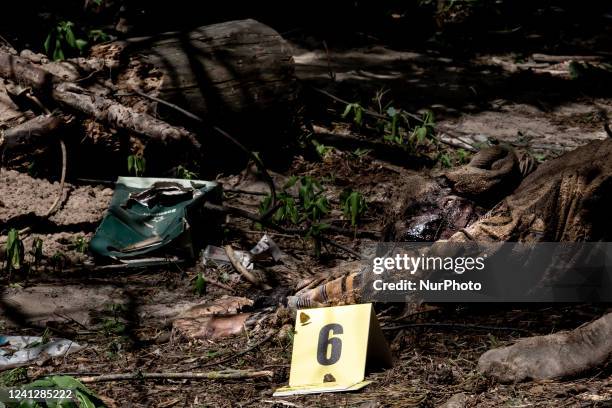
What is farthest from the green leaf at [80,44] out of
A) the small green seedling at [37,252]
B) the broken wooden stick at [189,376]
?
the broken wooden stick at [189,376]

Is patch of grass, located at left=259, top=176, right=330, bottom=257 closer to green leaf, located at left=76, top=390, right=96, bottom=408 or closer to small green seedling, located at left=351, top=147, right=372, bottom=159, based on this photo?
small green seedling, located at left=351, top=147, right=372, bottom=159

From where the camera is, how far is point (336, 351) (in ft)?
12.2

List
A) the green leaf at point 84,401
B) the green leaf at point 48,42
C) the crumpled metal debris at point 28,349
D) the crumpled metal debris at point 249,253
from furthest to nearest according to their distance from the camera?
the green leaf at point 48,42 → the crumpled metal debris at point 249,253 → the crumpled metal debris at point 28,349 → the green leaf at point 84,401

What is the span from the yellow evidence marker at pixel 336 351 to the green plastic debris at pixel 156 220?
1774 millimetres

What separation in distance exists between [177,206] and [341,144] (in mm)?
2044

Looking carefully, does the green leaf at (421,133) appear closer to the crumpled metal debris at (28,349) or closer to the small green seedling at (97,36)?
the small green seedling at (97,36)

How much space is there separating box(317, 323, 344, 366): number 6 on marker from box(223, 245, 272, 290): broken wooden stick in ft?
4.33

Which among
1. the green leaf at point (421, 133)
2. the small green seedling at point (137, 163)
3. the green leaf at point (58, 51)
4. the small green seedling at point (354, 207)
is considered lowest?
the small green seedling at point (354, 207)

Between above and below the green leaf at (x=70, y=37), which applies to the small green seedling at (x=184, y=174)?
below

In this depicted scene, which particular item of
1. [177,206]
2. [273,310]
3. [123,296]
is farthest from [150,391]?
[177,206]

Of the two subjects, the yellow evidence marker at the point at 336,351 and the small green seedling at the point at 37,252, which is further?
the small green seedling at the point at 37,252

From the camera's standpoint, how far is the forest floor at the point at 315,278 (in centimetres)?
361

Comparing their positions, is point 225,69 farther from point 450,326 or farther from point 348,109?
point 450,326

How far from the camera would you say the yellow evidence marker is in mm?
3626
